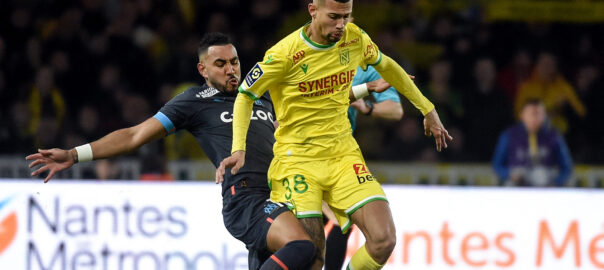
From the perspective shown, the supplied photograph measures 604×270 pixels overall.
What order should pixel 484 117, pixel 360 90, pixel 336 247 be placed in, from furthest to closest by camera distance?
1. pixel 484 117
2. pixel 336 247
3. pixel 360 90

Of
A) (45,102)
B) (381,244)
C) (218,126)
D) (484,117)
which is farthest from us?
(45,102)

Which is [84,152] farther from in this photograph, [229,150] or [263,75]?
[263,75]

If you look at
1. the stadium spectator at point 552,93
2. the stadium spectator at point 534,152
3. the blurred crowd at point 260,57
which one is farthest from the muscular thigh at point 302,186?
the stadium spectator at point 552,93

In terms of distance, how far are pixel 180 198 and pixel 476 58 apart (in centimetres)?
436

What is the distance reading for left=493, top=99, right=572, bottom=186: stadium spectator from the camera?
28.6 feet

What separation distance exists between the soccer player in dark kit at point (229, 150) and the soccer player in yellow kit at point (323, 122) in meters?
0.15

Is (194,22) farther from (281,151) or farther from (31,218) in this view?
(281,151)

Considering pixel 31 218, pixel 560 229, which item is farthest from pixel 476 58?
pixel 31 218

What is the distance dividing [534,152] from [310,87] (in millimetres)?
4265

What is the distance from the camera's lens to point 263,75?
16.6ft

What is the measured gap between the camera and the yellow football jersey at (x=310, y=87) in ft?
16.9

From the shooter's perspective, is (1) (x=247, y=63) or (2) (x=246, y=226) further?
(1) (x=247, y=63)

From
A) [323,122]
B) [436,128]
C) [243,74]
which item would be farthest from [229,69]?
[243,74]

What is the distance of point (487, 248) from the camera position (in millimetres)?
7664
